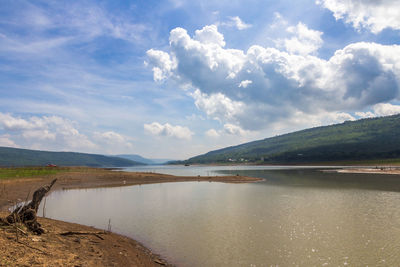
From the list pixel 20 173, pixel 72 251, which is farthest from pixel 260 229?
pixel 20 173

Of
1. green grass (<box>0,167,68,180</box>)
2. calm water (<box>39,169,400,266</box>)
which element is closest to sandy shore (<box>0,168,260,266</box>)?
calm water (<box>39,169,400,266</box>)

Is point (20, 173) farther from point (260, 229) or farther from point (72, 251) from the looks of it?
point (260, 229)

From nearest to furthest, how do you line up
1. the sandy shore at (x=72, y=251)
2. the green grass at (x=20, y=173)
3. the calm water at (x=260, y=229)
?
the sandy shore at (x=72, y=251)
the calm water at (x=260, y=229)
the green grass at (x=20, y=173)

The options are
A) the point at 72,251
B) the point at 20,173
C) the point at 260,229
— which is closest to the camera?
the point at 72,251

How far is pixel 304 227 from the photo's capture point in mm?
24078

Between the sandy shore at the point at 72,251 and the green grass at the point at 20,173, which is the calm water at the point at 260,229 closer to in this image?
the sandy shore at the point at 72,251

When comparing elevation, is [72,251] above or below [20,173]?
below

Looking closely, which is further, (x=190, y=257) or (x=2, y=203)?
(x=2, y=203)

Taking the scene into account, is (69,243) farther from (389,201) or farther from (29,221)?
(389,201)

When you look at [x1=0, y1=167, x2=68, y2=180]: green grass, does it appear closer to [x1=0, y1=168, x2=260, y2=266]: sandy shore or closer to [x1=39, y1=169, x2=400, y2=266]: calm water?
[x1=39, y1=169, x2=400, y2=266]: calm water

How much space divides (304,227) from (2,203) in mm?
39700

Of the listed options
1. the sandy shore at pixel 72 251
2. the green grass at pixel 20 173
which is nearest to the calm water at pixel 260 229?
the sandy shore at pixel 72 251

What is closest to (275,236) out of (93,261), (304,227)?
(304,227)

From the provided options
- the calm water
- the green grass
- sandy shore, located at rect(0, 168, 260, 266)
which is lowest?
the calm water
